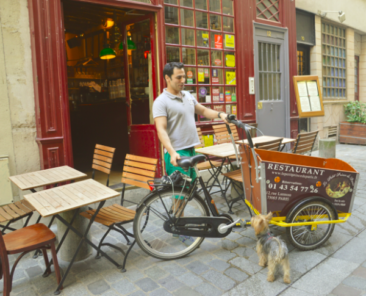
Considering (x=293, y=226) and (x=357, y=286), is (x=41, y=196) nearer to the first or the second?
(x=293, y=226)

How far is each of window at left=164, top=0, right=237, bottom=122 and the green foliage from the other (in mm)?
5867

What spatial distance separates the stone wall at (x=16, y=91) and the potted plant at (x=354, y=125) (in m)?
9.92

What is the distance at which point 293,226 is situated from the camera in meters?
3.39

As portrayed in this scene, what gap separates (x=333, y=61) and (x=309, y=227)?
921 centimetres

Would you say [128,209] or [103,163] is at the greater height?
[103,163]

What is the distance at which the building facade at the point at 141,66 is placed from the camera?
14.3 ft

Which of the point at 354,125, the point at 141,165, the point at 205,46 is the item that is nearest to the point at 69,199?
the point at 141,165

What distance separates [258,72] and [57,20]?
4.71 meters

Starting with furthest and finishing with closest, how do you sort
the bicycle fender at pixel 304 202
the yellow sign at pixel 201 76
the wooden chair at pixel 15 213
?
the yellow sign at pixel 201 76
the wooden chair at pixel 15 213
the bicycle fender at pixel 304 202

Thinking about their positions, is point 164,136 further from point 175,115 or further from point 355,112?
point 355,112

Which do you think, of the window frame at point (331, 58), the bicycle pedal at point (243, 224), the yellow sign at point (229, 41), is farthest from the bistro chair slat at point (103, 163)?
the window frame at point (331, 58)

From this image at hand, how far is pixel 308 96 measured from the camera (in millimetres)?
8094

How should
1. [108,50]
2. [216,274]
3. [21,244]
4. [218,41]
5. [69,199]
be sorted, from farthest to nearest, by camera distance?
[108,50], [218,41], [216,274], [69,199], [21,244]

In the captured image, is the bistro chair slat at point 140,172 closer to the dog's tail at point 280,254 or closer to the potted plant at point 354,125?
the dog's tail at point 280,254
